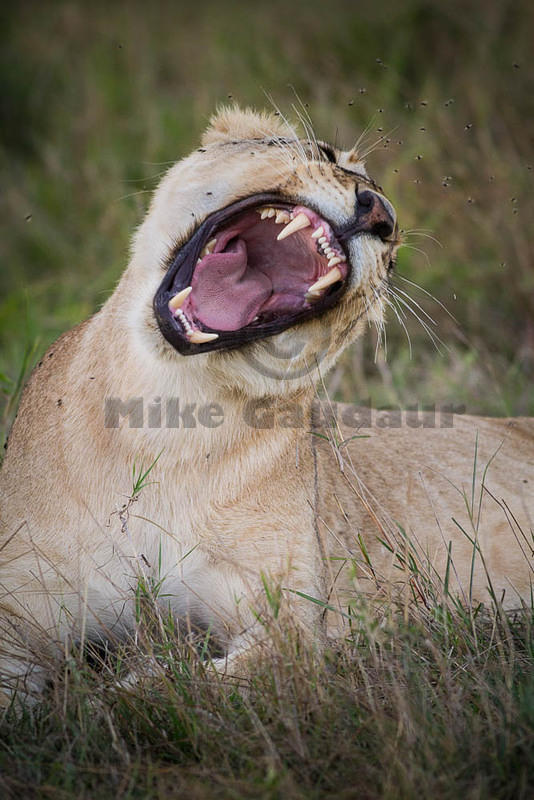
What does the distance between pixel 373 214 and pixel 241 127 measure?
34.4 inches

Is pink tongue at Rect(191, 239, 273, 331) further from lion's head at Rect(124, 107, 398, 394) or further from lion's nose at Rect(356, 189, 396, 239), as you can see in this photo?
lion's nose at Rect(356, 189, 396, 239)

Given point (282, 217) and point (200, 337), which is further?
point (282, 217)

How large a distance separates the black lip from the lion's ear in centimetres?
60

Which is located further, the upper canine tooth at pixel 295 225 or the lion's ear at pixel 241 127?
the lion's ear at pixel 241 127

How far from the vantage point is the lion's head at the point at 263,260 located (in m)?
2.78

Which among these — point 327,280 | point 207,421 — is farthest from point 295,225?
point 207,421

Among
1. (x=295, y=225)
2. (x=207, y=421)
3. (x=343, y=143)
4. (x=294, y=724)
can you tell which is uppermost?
(x=343, y=143)

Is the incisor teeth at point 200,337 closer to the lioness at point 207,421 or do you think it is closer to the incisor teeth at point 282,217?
the lioness at point 207,421

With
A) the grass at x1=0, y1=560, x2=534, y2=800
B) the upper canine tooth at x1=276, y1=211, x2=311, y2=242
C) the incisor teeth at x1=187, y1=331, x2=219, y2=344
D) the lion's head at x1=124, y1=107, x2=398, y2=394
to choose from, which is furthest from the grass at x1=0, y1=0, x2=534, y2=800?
the incisor teeth at x1=187, y1=331, x2=219, y2=344

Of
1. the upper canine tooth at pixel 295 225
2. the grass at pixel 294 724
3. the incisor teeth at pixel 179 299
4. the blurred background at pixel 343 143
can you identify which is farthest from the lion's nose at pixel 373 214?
the blurred background at pixel 343 143

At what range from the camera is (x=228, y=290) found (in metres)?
2.96

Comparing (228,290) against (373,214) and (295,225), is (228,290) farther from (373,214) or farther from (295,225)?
(373,214)

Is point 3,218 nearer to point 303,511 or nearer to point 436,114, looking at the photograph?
point 436,114

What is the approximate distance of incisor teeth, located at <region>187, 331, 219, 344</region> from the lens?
2690 millimetres
